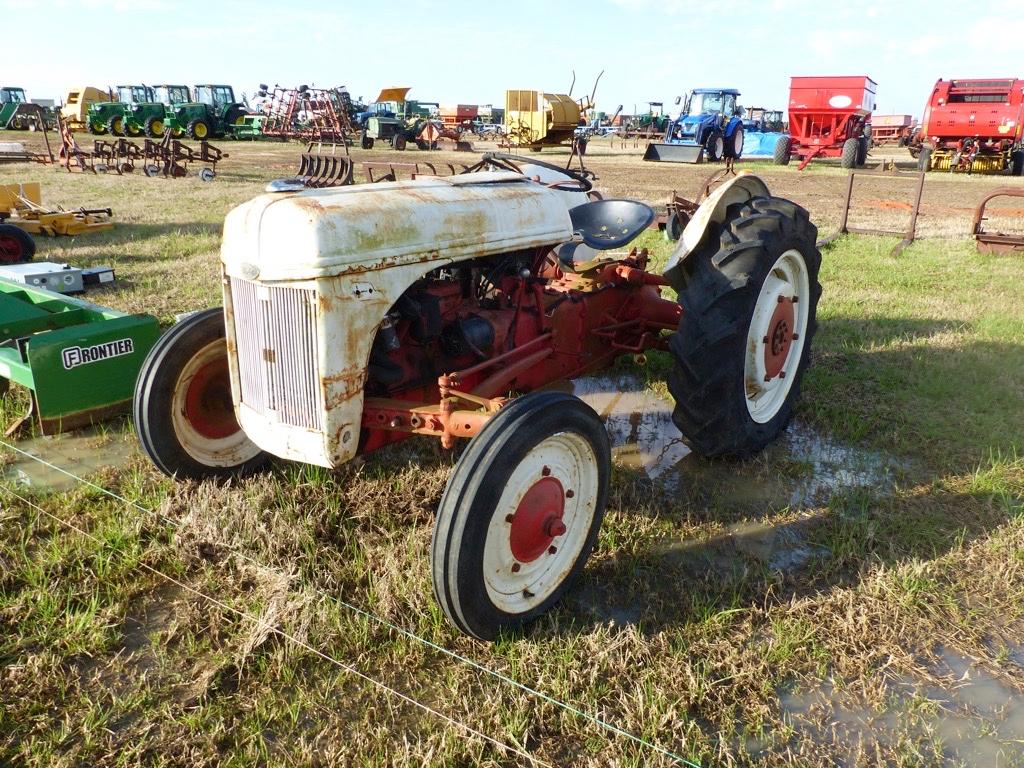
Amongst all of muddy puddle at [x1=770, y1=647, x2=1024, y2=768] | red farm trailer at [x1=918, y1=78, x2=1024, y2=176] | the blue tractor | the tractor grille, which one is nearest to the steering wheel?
the tractor grille

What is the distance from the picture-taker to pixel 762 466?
3.58 metres

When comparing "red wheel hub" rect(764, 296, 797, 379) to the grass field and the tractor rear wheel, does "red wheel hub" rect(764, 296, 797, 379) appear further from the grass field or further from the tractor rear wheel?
the tractor rear wheel

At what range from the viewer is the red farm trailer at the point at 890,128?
30.8 metres

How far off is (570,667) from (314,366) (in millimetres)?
1200

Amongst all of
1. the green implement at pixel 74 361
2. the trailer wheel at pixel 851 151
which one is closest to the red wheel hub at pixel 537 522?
the green implement at pixel 74 361

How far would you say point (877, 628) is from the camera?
2.44 metres

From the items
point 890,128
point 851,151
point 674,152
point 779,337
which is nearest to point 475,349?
point 779,337

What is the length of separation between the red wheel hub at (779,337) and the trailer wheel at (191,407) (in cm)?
244

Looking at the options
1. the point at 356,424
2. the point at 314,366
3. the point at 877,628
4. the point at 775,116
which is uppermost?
the point at 775,116

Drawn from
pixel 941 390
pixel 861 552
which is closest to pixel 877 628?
pixel 861 552

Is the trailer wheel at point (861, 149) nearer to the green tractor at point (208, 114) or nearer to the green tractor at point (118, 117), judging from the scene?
the green tractor at point (208, 114)

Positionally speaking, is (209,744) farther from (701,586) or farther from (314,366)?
(701,586)

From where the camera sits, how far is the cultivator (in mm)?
21406

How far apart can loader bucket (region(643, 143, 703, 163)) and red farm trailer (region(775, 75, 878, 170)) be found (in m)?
2.67
